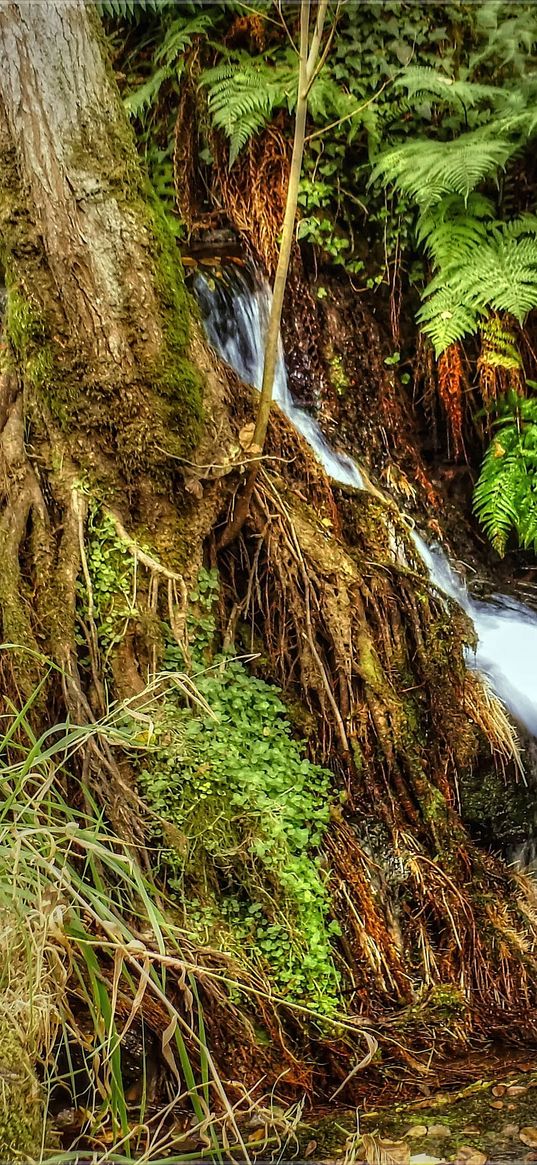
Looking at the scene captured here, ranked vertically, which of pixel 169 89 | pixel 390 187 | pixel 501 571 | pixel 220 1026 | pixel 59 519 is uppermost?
pixel 169 89

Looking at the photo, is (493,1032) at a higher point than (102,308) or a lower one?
lower

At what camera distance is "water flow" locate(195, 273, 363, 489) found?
3.82 metres

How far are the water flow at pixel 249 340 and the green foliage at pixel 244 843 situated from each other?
1.45 m

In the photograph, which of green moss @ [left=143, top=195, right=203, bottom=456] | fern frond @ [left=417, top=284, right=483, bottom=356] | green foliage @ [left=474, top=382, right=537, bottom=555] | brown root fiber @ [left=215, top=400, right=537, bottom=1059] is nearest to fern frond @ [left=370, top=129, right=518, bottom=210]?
fern frond @ [left=417, top=284, right=483, bottom=356]

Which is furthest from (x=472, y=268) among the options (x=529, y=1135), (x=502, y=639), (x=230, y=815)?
(x=529, y=1135)

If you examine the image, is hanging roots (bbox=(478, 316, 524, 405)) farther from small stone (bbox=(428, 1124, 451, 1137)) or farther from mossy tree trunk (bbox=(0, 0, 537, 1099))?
small stone (bbox=(428, 1124, 451, 1137))

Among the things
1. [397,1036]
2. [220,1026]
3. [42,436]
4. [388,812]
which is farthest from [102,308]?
[397,1036]

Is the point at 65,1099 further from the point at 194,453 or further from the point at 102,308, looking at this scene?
the point at 102,308

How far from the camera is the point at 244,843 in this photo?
255 centimetres

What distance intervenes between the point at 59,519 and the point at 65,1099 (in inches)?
66.5

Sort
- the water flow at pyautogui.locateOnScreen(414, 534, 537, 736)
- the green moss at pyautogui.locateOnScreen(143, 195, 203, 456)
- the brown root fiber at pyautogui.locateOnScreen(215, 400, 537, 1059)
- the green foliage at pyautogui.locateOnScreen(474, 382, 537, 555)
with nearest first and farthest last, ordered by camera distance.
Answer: the brown root fiber at pyautogui.locateOnScreen(215, 400, 537, 1059), the green moss at pyautogui.locateOnScreen(143, 195, 203, 456), the water flow at pyautogui.locateOnScreen(414, 534, 537, 736), the green foliage at pyautogui.locateOnScreen(474, 382, 537, 555)

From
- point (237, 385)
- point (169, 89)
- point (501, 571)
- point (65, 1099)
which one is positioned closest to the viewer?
point (65, 1099)

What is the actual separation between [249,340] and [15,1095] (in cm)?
311

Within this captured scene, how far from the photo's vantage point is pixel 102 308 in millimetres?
2771
